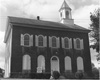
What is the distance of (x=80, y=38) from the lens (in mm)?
30844

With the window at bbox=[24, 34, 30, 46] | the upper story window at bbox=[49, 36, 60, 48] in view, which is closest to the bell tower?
the upper story window at bbox=[49, 36, 60, 48]

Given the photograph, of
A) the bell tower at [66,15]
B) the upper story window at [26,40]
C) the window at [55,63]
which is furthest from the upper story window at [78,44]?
the upper story window at [26,40]

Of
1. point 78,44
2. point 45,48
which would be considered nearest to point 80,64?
point 78,44

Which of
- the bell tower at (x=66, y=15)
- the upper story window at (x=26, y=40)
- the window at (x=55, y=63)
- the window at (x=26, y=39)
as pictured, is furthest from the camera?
the bell tower at (x=66, y=15)

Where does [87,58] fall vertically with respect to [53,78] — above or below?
above

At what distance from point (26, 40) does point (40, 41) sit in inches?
93.9

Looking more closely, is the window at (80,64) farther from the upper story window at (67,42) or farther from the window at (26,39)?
the window at (26,39)

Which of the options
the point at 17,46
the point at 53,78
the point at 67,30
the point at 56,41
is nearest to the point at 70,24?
the point at 67,30

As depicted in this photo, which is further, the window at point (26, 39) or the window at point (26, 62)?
the window at point (26, 39)

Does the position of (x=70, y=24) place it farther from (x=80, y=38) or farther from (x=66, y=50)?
(x=66, y=50)

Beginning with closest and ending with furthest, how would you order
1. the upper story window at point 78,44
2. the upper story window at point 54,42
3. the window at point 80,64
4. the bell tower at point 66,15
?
the upper story window at point 54,42
the window at point 80,64
the upper story window at point 78,44
the bell tower at point 66,15

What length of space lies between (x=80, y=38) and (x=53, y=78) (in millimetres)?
12511

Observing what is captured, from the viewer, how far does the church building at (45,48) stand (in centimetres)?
2595

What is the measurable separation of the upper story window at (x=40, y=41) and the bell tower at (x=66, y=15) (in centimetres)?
769
